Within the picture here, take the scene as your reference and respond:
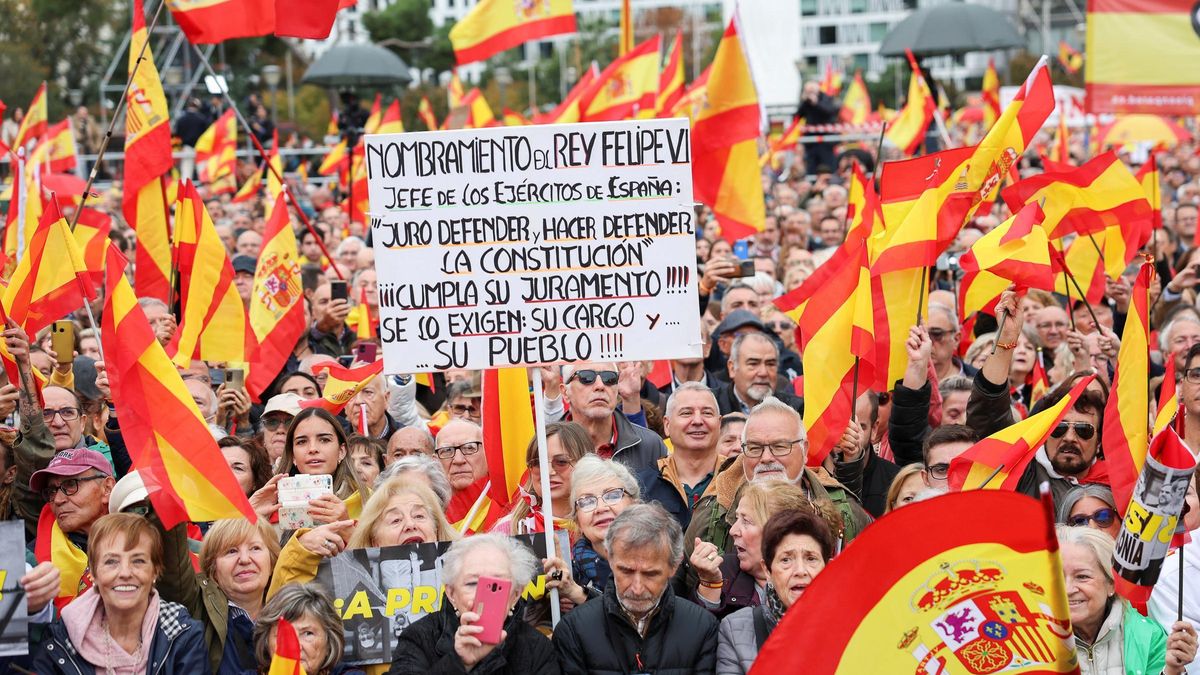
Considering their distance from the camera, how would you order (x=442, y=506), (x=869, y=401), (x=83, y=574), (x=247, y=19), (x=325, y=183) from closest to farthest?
(x=83, y=574) → (x=442, y=506) → (x=869, y=401) → (x=247, y=19) → (x=325, y=183)

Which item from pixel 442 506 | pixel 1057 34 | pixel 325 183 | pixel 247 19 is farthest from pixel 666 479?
pixel 1057 34

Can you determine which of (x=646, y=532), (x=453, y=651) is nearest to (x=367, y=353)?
(x=646, y=532)

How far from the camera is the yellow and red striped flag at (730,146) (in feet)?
37.4

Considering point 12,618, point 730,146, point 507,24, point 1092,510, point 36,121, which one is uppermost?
point 507,24

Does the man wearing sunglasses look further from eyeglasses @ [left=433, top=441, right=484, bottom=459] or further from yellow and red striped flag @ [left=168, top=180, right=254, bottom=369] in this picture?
yellow and red striped flag @ [left=168, top=180, right=254, bottom=369]

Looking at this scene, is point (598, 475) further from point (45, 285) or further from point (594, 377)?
point (45, 285)

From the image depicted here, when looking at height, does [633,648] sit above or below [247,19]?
below

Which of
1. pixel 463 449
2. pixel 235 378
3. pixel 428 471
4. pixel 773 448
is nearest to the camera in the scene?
pixel 428 471

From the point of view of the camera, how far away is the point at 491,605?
528 centimetres

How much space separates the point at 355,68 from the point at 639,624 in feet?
53.4

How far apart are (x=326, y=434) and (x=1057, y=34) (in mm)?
94650

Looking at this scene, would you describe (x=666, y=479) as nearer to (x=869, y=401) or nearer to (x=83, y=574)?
(x=869, y=401)

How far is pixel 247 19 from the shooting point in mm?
9367

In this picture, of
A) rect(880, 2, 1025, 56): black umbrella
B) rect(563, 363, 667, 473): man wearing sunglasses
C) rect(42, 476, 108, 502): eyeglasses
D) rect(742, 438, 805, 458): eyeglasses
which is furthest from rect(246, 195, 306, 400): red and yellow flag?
rect(880, 2, 1025, 56): black umbrella
